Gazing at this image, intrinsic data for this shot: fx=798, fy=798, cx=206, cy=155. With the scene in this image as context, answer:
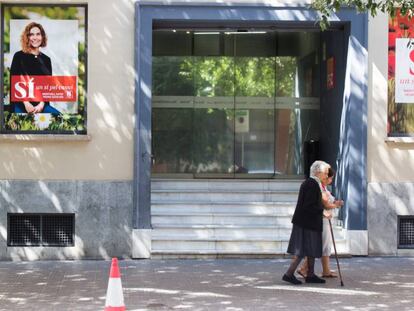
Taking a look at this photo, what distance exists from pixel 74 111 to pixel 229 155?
172 inches

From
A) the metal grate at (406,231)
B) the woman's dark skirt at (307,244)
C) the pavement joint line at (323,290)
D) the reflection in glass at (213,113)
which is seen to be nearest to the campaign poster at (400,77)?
the metal grate at (406,231)

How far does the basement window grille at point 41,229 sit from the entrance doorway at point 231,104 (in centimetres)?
367

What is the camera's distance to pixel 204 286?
34.3 ft

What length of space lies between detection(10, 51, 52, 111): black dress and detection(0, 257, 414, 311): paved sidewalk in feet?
9.88

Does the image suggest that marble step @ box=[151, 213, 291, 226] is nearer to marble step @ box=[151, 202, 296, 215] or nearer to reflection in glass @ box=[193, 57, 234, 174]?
marble step @ box=[151, 202, 296, 215]

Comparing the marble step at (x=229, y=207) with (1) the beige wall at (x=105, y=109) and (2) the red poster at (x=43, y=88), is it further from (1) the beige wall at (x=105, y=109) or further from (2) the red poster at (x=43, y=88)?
(2) the red poster at (x=43, y=88)

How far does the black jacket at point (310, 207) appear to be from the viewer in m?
10.6

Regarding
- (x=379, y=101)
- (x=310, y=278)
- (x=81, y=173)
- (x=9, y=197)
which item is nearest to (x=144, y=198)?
(x=81, y=173)

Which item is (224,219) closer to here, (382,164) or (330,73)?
(382,164)

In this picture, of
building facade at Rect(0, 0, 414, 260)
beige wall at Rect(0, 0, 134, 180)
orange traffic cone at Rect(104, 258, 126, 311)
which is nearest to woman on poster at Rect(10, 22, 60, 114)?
building facade at Rect(0, 0, 414, 260)

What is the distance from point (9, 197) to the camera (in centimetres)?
1266

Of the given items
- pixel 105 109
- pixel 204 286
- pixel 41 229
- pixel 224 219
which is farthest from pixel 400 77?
pixel 41 229

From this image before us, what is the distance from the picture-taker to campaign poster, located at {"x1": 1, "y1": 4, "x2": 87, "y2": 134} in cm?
1274

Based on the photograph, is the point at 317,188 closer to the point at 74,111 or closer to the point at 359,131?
the point at 359,131
